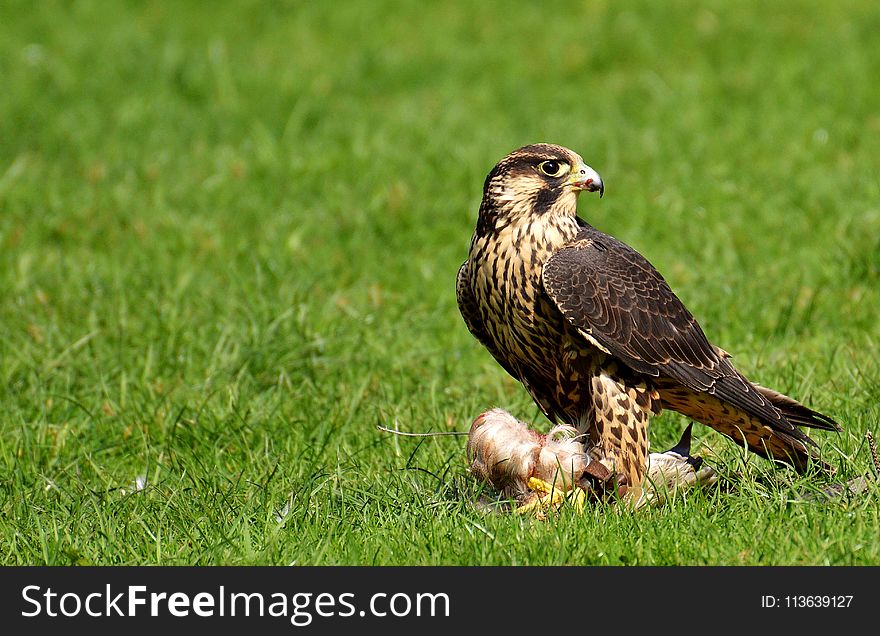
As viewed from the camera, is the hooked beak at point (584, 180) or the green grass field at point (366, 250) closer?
the green grass field at point (366, 250)

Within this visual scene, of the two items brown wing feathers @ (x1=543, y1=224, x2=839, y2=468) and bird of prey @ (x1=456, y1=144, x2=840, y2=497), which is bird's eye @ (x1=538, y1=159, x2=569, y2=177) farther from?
brown wing feathers @ (x1=543, y1=224, x2=839, y2=468)

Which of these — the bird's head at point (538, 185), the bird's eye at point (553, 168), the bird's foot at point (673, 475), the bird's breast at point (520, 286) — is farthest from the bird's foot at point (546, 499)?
the bird's eye at point (553, 168)

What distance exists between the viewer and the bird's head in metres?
4.18

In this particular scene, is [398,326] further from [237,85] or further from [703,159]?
[237,85]

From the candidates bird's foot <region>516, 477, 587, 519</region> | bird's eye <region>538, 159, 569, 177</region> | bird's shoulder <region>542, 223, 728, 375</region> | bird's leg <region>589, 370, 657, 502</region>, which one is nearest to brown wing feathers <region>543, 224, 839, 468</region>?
bird's shoulder <region>542, 223, 728, 375</region>

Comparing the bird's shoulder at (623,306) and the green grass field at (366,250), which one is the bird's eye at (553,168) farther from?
the green grass field at (366,250)

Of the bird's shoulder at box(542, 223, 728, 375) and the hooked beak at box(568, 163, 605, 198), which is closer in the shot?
the bird's shoulder at box(542, 223, 728, 375)

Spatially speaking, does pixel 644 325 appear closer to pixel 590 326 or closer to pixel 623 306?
pixel 623 306

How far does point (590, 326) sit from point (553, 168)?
1.83ft

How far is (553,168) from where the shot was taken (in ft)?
13.8

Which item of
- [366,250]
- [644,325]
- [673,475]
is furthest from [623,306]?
[366,250]

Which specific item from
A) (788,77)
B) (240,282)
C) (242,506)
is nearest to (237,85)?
(240,282)

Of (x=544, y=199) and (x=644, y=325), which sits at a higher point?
(x=544, y=199)

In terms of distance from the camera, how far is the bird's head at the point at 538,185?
13.7 feet
